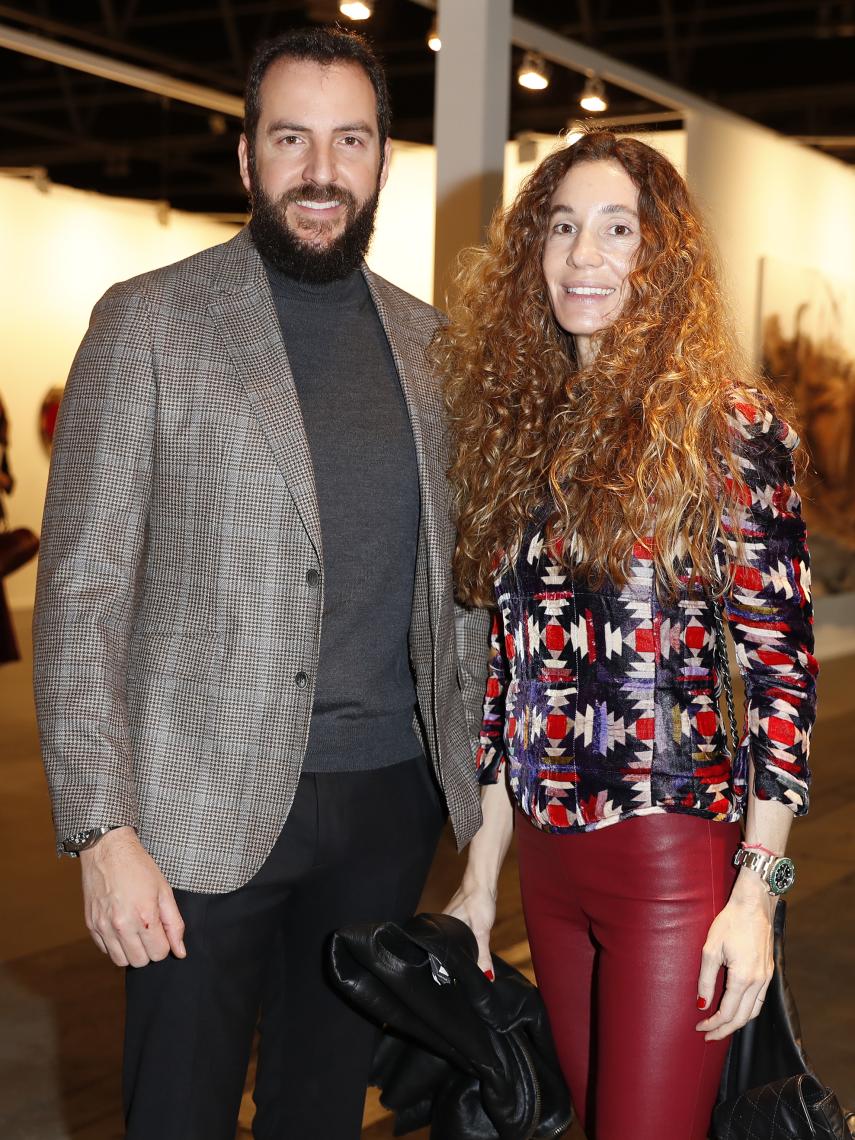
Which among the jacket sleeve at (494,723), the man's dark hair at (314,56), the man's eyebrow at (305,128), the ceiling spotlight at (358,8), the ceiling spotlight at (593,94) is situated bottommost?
the jacket sleeve at (494,723)

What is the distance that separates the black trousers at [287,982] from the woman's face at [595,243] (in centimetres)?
81

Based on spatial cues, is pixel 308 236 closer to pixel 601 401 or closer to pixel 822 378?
pixel 601 401

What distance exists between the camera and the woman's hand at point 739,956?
6.44ft

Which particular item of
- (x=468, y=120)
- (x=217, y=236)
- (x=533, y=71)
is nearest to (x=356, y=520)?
(x=468, y=120)

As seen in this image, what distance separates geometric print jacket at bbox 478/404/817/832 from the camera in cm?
199

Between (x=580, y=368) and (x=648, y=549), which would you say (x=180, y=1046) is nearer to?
(x=648, y=549)

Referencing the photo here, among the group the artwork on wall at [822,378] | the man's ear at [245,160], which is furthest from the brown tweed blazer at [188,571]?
the artwork on wall at [822,378]

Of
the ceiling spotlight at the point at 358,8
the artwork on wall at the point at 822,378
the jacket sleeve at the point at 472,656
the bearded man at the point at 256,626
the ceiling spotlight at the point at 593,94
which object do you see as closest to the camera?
the bearded man at the point at 256,626

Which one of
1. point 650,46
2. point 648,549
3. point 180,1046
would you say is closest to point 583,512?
point 648,549

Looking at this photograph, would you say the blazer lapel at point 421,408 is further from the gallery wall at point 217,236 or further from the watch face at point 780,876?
the gallery wall at point 217,236

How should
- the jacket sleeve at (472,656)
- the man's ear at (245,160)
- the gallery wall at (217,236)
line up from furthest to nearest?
the gallery wall at (217,236), the jacket sleeve at (472,656), the man's ear at (245,160)

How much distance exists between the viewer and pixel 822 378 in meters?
10.6

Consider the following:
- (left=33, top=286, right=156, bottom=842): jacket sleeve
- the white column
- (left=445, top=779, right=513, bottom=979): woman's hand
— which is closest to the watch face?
(left=445, top=779, right=513, bottom=979): woman's hand

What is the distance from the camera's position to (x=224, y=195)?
66.0ft
